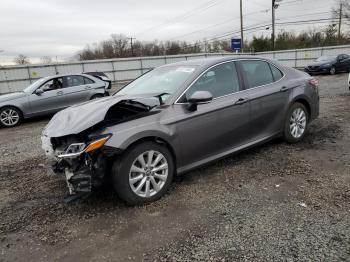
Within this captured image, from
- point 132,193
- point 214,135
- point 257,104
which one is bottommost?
point 132,193

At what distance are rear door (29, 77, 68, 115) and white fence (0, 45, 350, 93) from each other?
13.2 meters

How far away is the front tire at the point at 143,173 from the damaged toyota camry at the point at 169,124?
0.01m

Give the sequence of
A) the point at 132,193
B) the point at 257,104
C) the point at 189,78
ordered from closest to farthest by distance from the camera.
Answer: the point at 132,193
the point at 189,78
the point at 257,104

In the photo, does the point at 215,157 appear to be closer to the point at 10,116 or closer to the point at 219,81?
the point at 219,81

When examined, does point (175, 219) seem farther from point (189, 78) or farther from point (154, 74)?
point (154, 74)

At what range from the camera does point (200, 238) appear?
2777mm

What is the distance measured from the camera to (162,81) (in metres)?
4.30

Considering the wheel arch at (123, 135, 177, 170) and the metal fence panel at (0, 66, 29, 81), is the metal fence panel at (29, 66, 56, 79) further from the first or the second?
the wheel arch at (123, 135, 177, 170)

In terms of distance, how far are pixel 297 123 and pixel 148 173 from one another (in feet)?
9.93

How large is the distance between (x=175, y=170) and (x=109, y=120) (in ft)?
3.29

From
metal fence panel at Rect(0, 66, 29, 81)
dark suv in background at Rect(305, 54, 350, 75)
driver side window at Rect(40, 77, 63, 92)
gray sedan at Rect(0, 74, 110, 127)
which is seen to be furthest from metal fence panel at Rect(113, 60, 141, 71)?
driver side window at Rect(40, 77, 63, 92)

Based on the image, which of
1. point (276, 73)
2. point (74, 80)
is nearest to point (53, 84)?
point (74, 80)

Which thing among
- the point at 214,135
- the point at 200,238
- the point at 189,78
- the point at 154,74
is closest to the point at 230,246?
the point at 200,238

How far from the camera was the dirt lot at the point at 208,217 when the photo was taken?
8.58 feet
